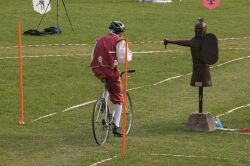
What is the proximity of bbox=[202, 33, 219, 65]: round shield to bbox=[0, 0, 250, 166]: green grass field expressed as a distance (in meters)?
1.41

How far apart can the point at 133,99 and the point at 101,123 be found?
5.98m

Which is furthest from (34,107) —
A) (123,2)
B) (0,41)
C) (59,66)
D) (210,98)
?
(123,2)

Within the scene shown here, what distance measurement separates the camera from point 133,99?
66.6 ft

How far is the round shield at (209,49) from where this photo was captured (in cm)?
1590

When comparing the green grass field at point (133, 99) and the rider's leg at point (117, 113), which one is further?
the rider's leg at point (117, 113)

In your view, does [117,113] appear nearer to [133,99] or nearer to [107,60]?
[107,60]

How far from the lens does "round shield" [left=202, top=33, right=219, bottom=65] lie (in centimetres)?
1590

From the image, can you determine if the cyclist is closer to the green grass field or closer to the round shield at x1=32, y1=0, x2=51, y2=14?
the green grass field

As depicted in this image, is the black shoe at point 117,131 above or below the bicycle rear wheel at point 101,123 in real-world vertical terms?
below

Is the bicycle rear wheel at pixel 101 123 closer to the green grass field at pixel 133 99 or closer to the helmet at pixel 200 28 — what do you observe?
the green grass field at pixel 133 99

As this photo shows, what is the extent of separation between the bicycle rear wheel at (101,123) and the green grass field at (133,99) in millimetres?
163

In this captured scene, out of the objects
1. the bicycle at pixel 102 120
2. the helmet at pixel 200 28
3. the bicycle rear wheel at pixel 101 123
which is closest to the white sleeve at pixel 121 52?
the bicycle at pixel 102 120

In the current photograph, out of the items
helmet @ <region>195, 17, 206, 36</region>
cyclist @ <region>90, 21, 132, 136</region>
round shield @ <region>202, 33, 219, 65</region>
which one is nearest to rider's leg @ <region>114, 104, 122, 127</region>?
cyclist @ <region>90, 21, 132, 136</region>

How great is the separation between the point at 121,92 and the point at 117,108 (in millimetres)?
302
